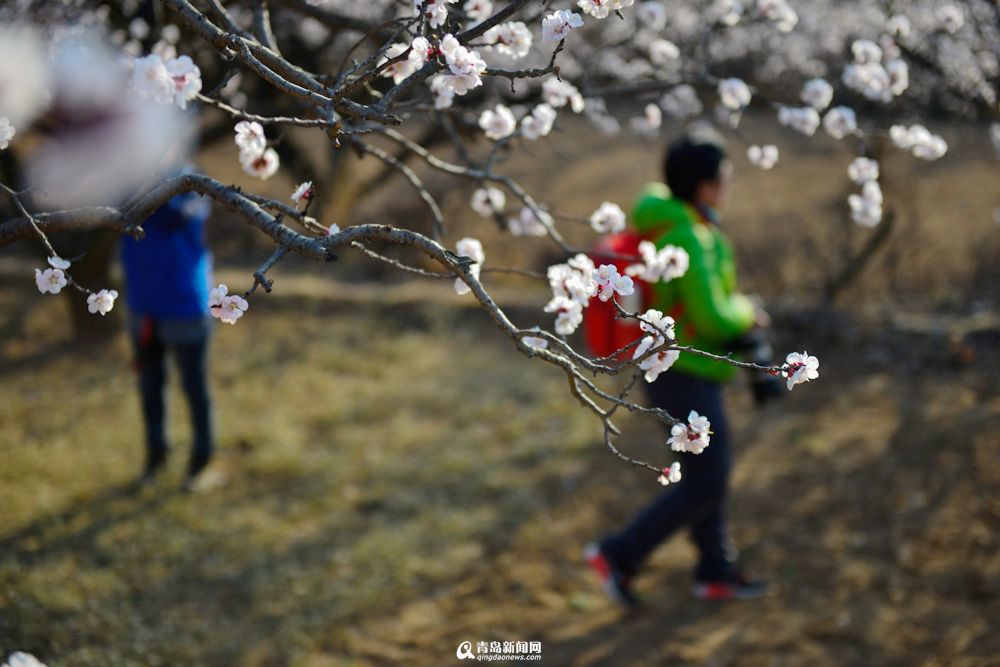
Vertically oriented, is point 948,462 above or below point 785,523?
above

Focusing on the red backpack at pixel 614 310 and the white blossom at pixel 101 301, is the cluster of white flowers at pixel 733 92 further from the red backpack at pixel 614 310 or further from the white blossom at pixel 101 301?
the white blossom at pixel 101 301

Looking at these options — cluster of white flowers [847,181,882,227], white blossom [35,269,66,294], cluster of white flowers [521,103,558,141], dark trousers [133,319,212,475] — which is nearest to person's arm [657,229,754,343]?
cluster of white flowers [521,103,558,141]

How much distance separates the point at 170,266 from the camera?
3902 mm

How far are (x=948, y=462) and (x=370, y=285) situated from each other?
467 centimetres

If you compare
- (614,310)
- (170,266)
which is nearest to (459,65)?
(614,310)

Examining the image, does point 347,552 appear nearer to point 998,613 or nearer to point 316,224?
point 316,224

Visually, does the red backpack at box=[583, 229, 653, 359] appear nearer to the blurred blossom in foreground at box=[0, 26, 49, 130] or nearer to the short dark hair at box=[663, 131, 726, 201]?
the short dark hair at box=[663, 131, 726, 201]

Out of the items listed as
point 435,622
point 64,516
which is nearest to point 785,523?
point 435,622

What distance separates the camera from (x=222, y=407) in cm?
528

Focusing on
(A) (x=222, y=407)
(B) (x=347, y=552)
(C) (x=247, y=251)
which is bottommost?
(B) (x=347, y=552)

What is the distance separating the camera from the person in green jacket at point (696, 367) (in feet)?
10.3

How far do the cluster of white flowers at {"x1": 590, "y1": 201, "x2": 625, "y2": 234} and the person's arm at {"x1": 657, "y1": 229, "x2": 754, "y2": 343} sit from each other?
0.19 metres

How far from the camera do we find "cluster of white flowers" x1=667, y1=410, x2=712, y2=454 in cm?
219


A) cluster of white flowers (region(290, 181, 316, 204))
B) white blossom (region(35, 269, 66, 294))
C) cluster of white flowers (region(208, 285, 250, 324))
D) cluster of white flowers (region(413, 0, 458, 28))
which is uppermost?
cluster of white flowers (region(413, 0, 458, 28))
